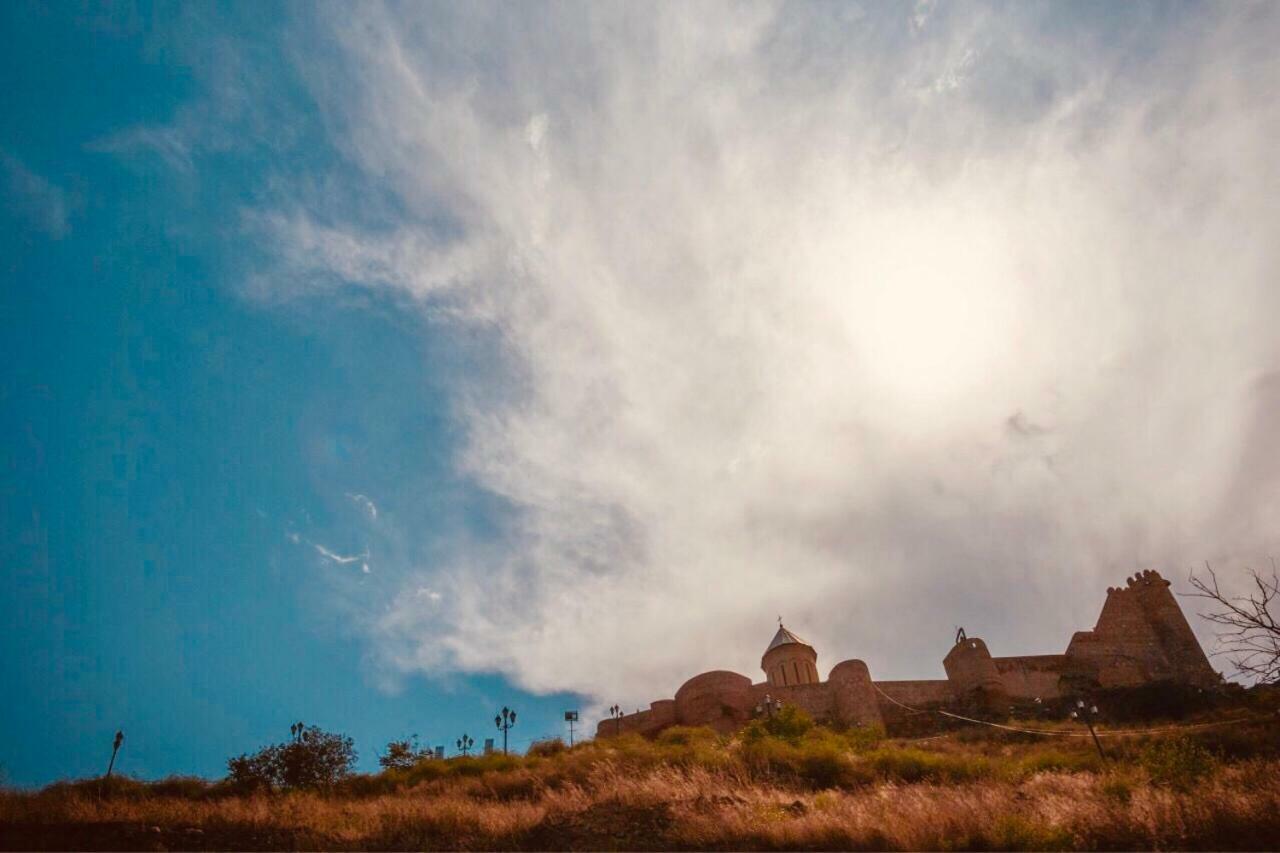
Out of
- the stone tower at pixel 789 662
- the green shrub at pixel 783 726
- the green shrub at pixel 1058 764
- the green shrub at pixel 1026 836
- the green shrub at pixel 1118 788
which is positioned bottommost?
the green shrub at pixel 1058 764

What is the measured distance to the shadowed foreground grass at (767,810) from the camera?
28.3ft

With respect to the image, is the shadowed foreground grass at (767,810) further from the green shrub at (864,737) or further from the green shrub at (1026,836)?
the green shrub at (864,737)

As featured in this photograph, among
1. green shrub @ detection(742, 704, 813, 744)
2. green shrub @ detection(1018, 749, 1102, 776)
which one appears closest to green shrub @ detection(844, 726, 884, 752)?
green shrub @ detection(742, 704, 813, 744)

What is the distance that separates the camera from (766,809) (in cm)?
1032

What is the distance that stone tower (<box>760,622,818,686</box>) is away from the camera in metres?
35.8

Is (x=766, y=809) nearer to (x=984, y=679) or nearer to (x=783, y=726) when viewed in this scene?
(x=783, y=726)

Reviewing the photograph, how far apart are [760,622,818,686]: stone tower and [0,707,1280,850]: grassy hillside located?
18.7 m

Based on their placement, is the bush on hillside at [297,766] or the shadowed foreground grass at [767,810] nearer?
the shadowed foreground grass at [767,810]

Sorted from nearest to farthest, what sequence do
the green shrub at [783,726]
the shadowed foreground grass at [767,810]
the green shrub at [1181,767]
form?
the shadowed foreground grass at [767,810] → the green shrub at [1181,767] → the green shrub at [783,726]

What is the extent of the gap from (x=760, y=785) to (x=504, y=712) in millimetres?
21680

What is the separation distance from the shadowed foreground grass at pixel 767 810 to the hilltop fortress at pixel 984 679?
41.4 ft

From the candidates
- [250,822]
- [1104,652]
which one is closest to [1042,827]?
[250,822]

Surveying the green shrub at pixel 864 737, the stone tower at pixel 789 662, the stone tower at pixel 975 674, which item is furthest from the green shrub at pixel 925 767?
the stone tower at pixel 789 662

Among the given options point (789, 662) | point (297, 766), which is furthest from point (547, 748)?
point (789, 662)
